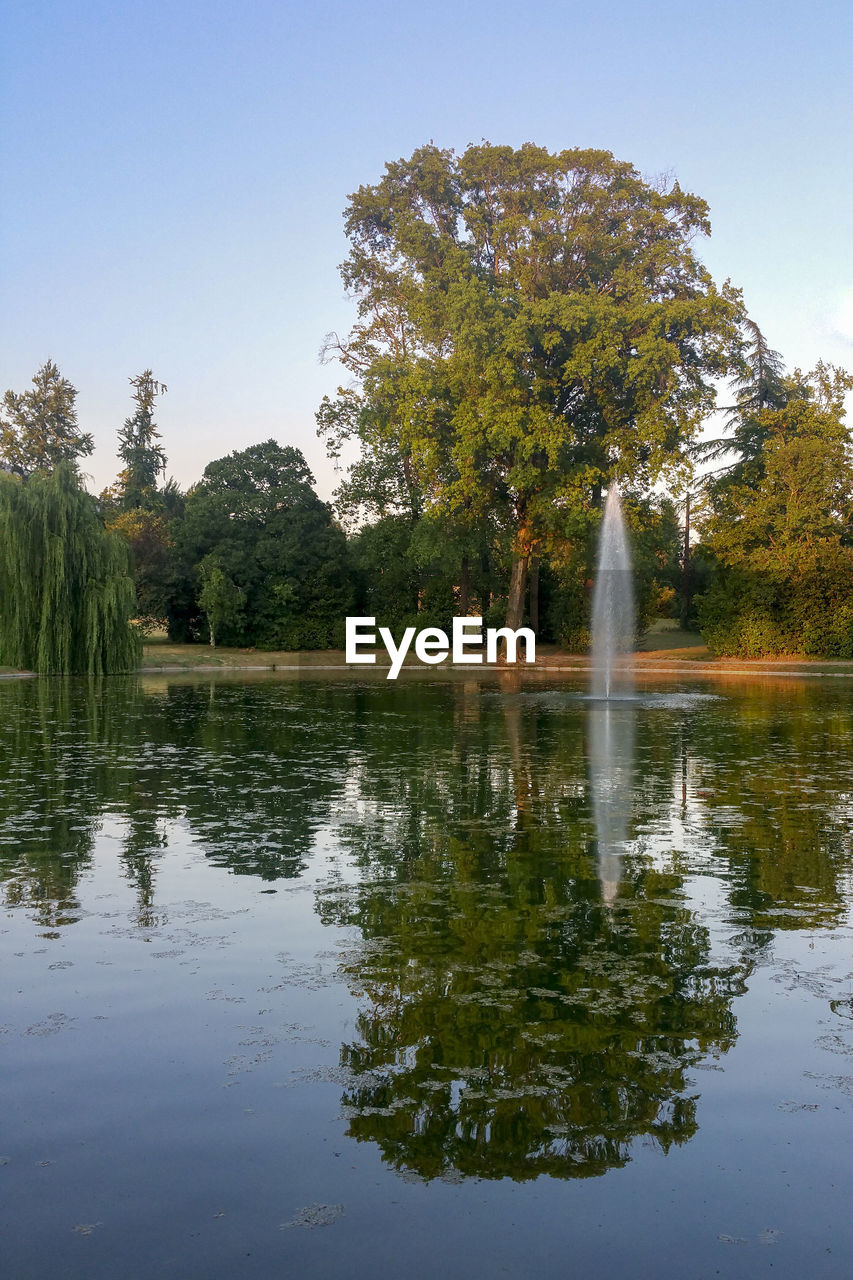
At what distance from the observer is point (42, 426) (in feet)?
288

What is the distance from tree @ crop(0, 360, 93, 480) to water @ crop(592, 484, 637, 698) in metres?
49.3

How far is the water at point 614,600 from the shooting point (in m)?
43.2

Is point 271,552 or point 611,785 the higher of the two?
point 271,552

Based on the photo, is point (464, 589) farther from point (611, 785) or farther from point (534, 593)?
point (611, 785)

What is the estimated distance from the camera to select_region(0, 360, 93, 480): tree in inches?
3398

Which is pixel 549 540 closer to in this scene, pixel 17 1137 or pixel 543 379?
pixel 543 379

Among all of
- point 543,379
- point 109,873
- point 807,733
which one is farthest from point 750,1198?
point 543,379

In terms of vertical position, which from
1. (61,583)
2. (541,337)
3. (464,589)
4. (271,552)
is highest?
(541,337)

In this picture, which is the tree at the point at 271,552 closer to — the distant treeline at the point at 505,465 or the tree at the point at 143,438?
the distant treeline at the point at 505,465

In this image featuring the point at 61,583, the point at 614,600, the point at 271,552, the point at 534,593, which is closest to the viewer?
the point at 61,583

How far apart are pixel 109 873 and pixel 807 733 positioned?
14.1 m

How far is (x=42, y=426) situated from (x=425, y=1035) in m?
89.3

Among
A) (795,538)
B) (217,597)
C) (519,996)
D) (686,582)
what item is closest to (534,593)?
(795,538)

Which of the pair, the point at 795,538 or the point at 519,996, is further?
the point at 795,538
